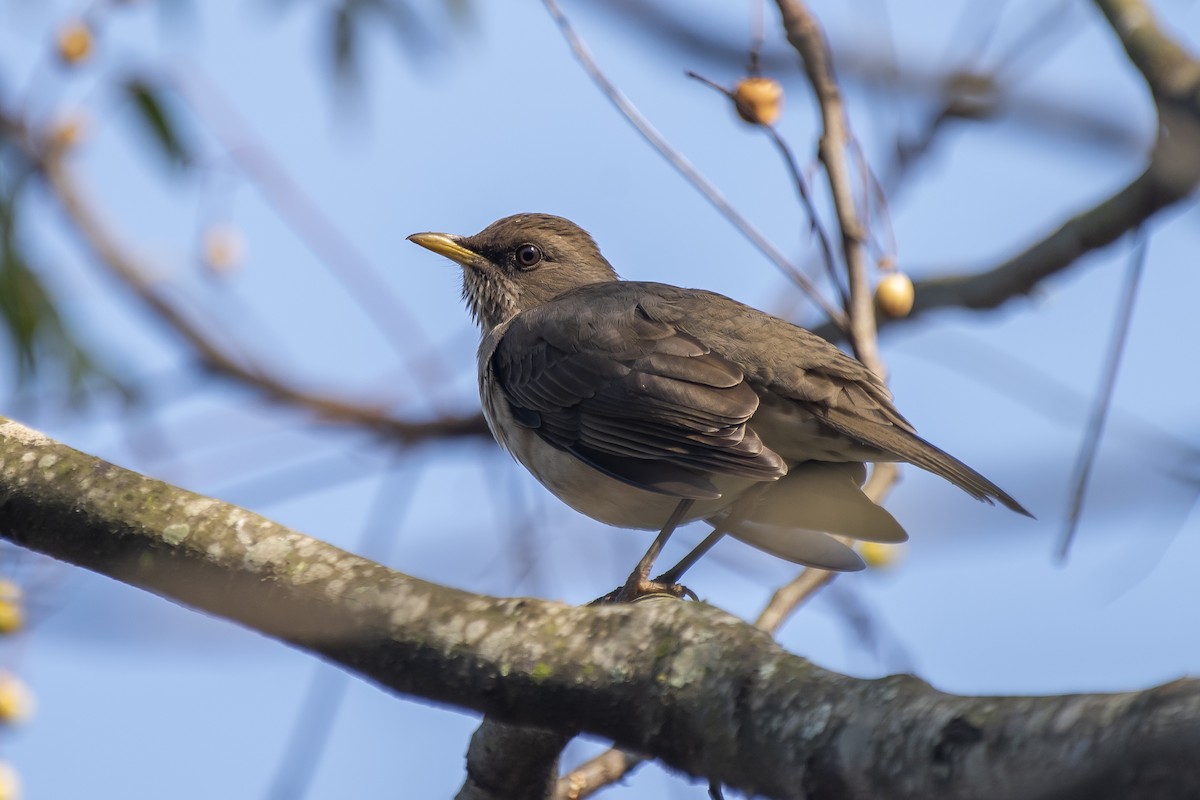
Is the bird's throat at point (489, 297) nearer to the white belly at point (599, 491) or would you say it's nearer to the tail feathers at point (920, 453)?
the white belly at point (599, 491)

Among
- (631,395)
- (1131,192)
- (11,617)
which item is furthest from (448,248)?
(1131,192)

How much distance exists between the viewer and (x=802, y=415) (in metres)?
4.68

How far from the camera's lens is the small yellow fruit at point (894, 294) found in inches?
198

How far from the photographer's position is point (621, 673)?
2725mm

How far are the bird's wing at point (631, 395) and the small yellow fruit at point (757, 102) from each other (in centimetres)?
89

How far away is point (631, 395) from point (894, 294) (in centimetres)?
115

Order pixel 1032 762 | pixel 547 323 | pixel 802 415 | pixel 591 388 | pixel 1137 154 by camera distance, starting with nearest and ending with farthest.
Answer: pixel 1032 762 < pixel 1137 154 < pixel 802 415 < pixel 591 388 < pixel 547 323

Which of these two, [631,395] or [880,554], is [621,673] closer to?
[631,395]

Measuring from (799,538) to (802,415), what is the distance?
53cm

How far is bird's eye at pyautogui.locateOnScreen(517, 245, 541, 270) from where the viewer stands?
6445mm

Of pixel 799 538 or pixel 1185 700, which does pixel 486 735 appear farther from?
pixel 1185 700

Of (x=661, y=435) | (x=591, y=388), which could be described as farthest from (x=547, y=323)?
(x=661, y=435)

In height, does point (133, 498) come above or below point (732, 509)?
below

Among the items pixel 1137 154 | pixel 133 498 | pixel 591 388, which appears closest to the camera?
Answer: pixel 133 498
